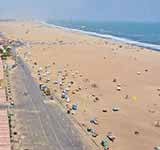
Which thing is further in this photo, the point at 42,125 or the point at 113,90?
the point at 113,90

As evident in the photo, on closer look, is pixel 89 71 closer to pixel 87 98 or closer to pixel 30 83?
pixel 30 83

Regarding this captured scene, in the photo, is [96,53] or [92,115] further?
[96,53]

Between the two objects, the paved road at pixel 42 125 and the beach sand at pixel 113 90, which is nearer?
the paved road at pixel 42 125

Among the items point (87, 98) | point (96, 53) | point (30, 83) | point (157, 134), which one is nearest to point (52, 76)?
point (30, 83)

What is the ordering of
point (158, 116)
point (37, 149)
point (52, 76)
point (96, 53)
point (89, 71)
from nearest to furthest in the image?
point (37, 149)
point (158, 116)
point (52, 76)
point (89, 71)
point (96, 53)

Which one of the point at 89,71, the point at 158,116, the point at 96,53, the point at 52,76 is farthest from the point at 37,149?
the point at 96,53

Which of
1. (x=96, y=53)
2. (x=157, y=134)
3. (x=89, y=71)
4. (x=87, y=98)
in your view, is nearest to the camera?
(x=157, y=134)

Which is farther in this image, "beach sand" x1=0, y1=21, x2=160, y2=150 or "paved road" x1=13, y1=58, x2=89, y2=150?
"beach sand" x1=0, y1=21, x2=160, y2=150
